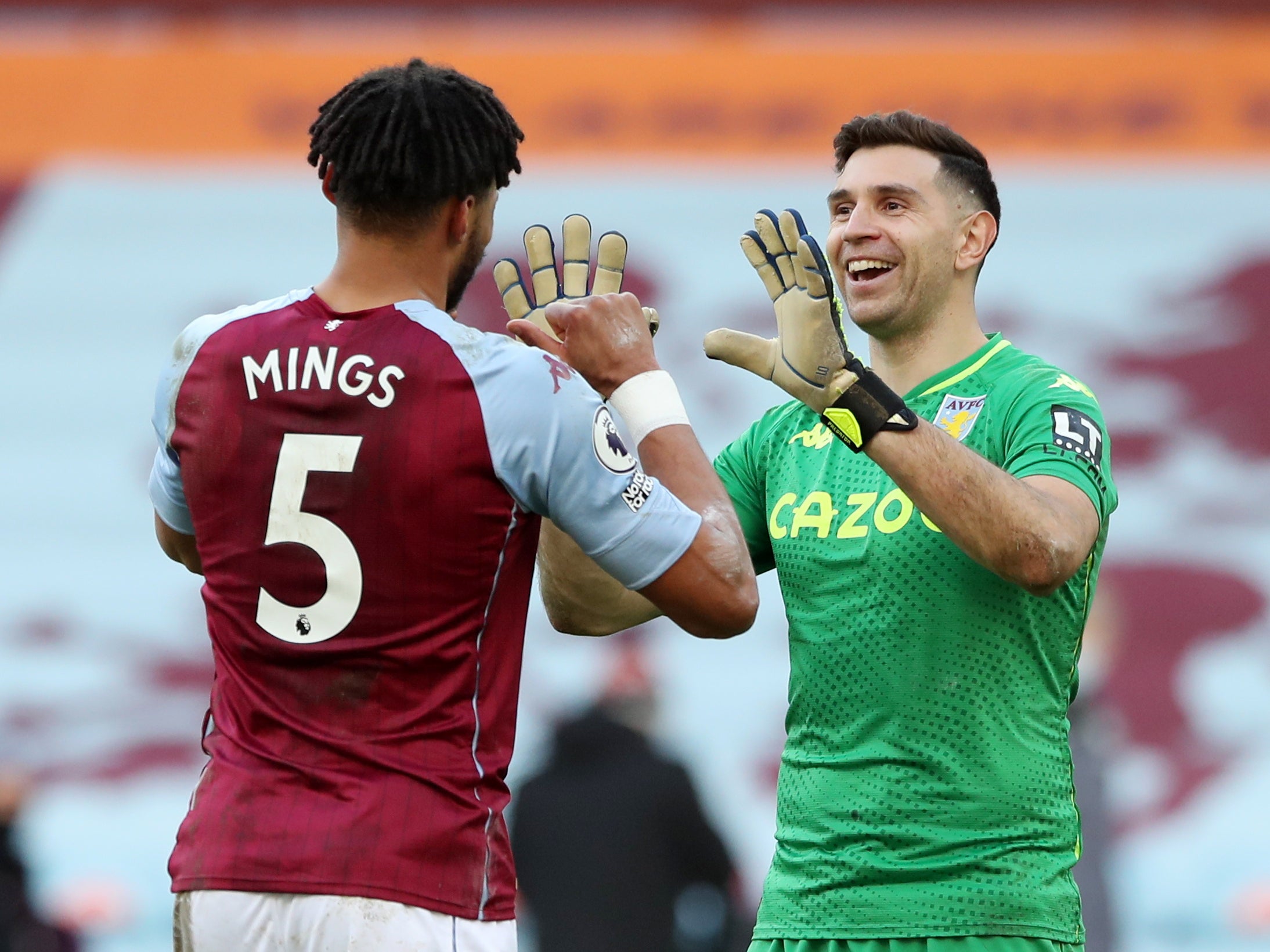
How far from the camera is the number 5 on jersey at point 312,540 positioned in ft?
9.20

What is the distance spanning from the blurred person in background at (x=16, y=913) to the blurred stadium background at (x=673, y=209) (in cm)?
378

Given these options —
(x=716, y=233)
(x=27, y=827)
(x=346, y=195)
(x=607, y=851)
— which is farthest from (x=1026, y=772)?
(x=716, y=233)

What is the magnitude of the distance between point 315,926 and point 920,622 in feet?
4.60

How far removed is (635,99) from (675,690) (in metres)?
4.30

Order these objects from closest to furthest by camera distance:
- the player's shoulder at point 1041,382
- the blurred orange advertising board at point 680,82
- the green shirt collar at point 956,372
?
1. the player's shoulder at point 1041,382
2. the green shirt collar at point 956,372
3. the blurred orange advertising board at point 680,82

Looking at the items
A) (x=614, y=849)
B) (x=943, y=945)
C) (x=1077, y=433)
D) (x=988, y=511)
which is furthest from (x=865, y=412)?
(x=614, y=849)

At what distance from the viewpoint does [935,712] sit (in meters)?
3.52

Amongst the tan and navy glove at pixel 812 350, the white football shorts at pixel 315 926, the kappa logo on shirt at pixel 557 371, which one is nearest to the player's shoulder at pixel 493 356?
the kappa logo on shirt at pixel 557 371

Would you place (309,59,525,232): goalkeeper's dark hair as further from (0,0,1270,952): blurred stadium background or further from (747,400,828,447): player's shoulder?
(0,0,1270,952): blurred stadium background

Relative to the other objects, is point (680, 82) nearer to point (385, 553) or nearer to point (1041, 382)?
point (1041, 382)

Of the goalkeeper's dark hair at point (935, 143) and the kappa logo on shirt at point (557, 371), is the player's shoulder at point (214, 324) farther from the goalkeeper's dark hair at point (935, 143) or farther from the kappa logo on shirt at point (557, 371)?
the goalkeeper's dark hair at point (935, 143)

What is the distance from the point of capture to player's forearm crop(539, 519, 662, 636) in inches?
146

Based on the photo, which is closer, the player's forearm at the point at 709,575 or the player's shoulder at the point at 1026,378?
the player's forearm at the point at 709,575

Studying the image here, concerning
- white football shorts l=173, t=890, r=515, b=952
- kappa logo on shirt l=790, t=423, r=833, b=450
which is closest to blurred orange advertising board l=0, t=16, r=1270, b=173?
kappa logo on shirt l=790, t=423, r=833, b=450
